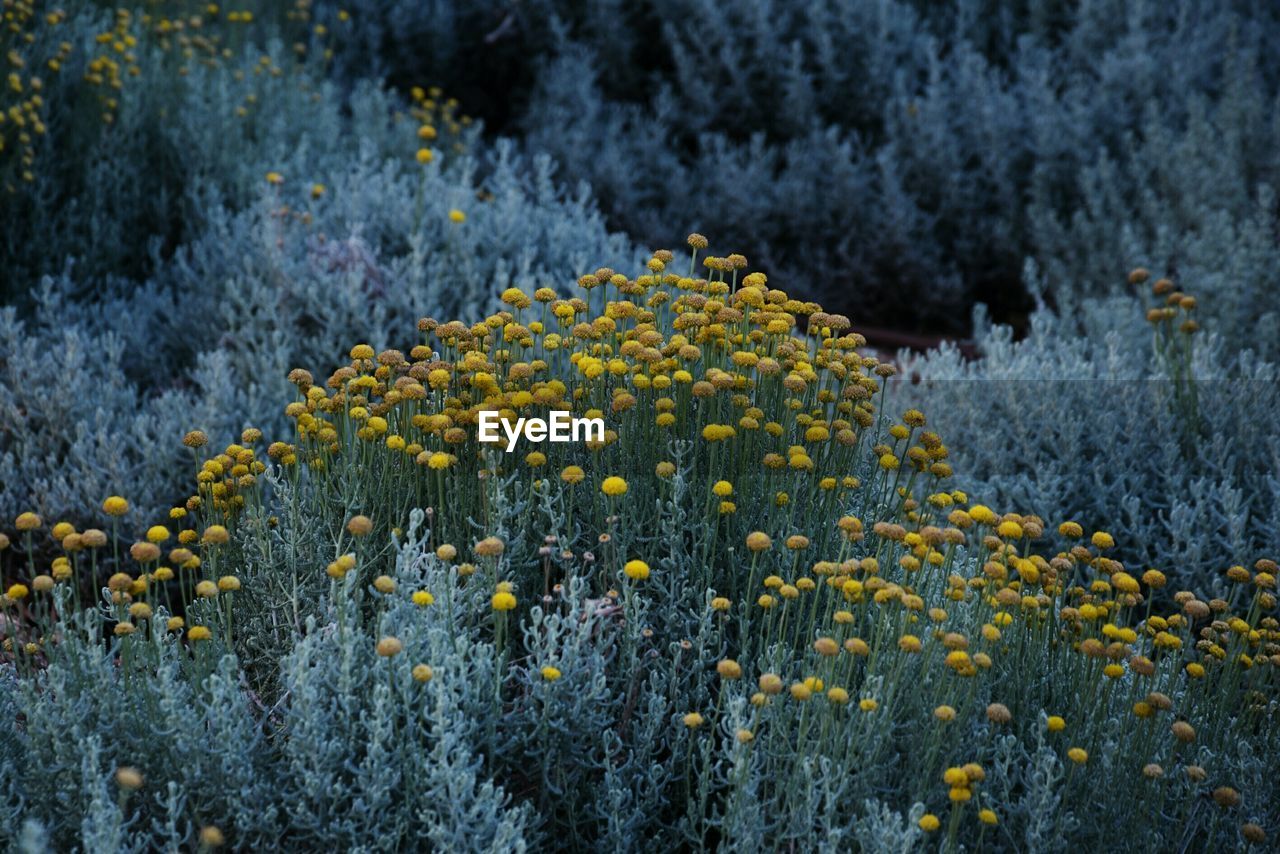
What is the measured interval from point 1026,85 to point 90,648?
18.0 feet

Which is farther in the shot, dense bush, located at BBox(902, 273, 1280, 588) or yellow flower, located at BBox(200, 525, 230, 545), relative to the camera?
dense bush, located at BBox(902, 273, 1280, 588)

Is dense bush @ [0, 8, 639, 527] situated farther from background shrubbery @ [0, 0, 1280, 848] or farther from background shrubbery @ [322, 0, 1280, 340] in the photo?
background shrubbery @ [322, 0, 1280, 340]

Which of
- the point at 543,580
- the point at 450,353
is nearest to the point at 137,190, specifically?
Answer: the point at 450,353

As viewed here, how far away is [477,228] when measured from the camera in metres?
4.46

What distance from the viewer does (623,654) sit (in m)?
2.23

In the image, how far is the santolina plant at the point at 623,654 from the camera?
1.98 m

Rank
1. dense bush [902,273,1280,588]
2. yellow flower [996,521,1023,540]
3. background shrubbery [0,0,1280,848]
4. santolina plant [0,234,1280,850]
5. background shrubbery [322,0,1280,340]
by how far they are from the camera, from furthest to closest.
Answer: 1. background shrubbery [322,0,1280,340]
2. dense bush [902,273,1280,588]
3. yellow flower [996,521,1023,540]
4. background shrubbery [0,0,1280,848]
5. santolina plant [0,234,1280,850]

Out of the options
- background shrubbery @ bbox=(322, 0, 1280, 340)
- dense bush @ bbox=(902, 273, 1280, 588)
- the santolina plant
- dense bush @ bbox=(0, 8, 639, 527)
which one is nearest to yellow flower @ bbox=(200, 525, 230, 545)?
the santolina plant

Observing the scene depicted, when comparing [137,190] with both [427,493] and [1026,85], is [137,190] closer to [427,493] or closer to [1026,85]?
[427,493]

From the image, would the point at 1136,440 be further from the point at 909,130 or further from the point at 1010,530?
the point at 909,130

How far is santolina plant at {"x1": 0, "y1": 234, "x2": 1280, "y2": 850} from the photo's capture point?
1982 mm

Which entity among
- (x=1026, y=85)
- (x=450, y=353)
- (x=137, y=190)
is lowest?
(x=450, y=353)

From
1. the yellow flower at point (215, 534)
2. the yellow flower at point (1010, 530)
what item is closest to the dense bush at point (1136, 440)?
the yellow flower at point (1010, 530)

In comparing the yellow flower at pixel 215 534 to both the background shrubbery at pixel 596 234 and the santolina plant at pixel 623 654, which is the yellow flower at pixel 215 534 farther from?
the background shrubbery at pixel 596 234
